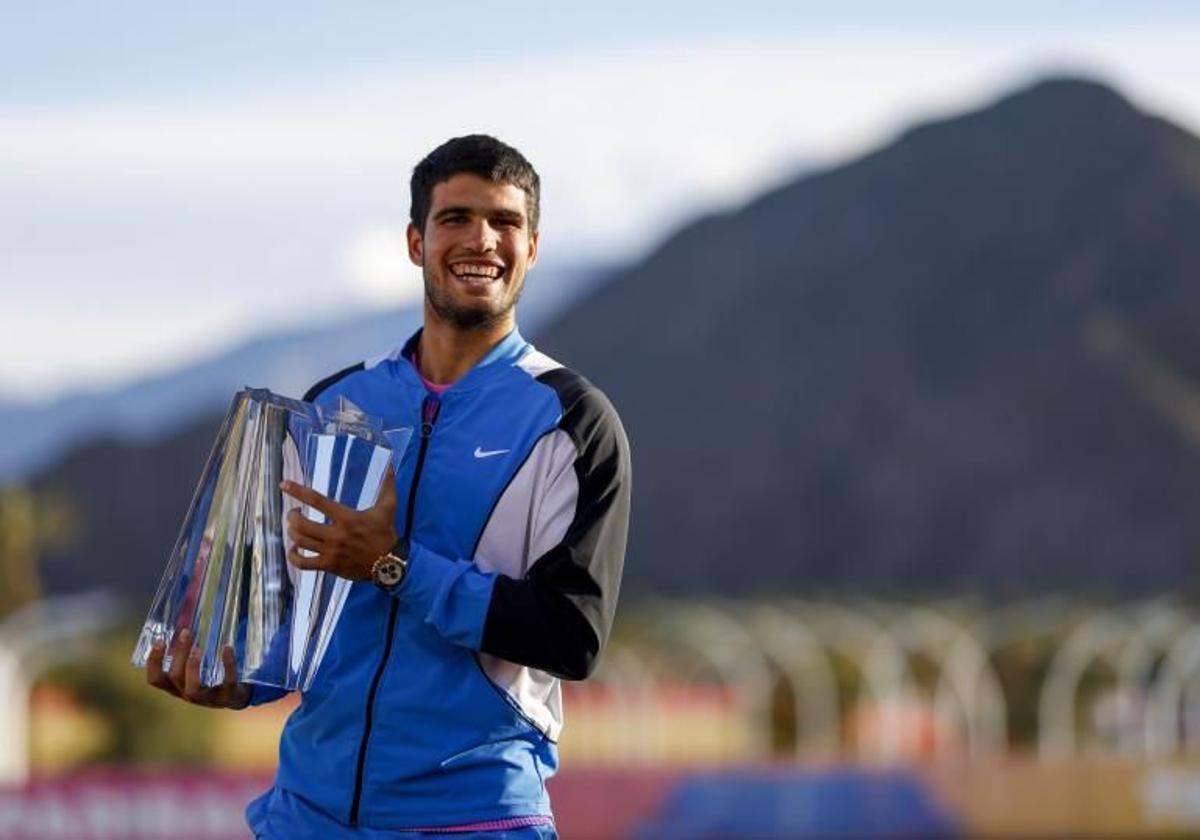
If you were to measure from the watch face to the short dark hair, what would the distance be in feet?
1.92

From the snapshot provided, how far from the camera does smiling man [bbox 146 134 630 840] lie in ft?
14.9

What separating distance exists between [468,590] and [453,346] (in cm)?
47

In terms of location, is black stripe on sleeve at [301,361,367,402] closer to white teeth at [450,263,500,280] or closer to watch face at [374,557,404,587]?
white teeth at [450,263,500,280]

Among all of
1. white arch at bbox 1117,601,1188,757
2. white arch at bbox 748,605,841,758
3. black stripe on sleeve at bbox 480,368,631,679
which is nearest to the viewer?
black stripe on sleeve at bbox 480,368,631,679

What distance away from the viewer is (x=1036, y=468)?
134 metres

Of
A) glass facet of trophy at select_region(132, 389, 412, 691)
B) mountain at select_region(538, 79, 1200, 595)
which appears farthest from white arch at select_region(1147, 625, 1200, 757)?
glass facet of trophy at select_region(132, 389, 412, 691)

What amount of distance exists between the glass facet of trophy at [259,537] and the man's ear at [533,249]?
16.1 inches

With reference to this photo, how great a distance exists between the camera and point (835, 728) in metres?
83.9

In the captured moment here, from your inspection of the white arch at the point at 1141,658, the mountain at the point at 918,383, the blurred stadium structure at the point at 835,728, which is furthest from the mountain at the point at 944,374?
the white arch at the point at 1141,658

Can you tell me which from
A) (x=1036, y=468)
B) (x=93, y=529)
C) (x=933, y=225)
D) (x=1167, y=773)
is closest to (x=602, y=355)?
(x=933, y=225)

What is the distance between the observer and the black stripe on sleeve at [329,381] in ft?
15.7

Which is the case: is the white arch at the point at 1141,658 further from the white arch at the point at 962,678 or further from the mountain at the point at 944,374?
the mountain at the point at 944,374

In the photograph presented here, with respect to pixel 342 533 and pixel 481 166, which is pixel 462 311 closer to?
pixel 481 166

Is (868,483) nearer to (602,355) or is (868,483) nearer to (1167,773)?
(602,355)
